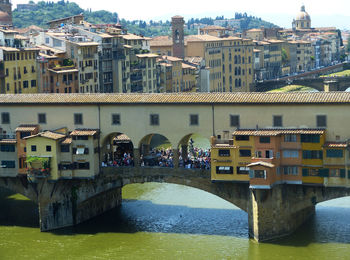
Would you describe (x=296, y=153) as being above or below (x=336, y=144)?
below

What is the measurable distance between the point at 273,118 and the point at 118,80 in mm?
49387

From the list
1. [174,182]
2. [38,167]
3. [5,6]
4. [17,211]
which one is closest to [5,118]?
[38,167]

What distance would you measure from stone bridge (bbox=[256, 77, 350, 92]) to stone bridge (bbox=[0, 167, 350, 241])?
6146cm

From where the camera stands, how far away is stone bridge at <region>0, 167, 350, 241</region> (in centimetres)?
4509

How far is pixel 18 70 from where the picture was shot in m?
77.3

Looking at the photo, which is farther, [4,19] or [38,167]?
[4,19]

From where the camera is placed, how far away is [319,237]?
150ft

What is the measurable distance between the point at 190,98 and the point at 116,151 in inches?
359

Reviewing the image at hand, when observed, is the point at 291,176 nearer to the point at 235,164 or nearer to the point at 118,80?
the point at 235,164

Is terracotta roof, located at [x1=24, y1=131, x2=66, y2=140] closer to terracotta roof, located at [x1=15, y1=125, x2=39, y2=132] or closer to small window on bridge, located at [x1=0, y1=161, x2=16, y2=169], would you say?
terracotta roof, located at [x1=15, y1=125, x2=39, y2=132]

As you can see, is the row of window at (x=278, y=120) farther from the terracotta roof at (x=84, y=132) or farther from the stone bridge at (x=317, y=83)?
the stone bridge at (x=317, y=83)

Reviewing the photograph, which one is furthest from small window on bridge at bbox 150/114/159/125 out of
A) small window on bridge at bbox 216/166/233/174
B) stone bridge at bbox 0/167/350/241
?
small window on bridge at bbox 216/166/233/174

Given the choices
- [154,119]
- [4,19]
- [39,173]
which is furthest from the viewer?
[4,19]

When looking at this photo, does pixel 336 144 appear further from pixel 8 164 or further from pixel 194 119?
pixel 8 164
